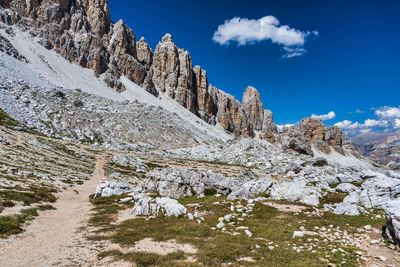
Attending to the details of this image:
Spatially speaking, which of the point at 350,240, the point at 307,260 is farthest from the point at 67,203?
the point at 350,240

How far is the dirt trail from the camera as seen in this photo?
13055 millimetres

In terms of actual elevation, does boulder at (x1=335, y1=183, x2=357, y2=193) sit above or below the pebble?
above

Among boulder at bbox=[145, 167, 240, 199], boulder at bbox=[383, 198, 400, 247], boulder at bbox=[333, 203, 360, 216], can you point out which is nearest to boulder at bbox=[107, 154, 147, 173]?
boulder at bbox=[145, 167, 240, 199]

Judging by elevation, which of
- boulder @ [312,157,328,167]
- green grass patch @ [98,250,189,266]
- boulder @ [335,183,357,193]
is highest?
boulder @ [312,157,328,167]

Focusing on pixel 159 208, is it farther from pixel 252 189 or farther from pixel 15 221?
pixel 252 189

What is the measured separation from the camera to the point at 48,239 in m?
16.3

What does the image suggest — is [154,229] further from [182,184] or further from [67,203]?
[67,203]

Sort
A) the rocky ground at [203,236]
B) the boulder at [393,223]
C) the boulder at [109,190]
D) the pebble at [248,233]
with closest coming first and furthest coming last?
the rocky ground at [203,236], the boulder at [393,223], the pebble at [248,233], the boulder at [109,190]

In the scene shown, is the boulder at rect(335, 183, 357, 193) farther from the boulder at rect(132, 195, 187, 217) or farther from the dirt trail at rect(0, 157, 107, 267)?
the dirt trail at rect(0, 157, 107, 267)

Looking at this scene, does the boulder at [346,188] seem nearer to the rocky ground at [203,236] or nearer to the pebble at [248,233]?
Result: the rocky ground at [203,236]

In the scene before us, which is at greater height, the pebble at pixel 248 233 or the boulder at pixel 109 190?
the boulder at pixel 109 190

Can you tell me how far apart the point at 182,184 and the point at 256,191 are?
11.7 m

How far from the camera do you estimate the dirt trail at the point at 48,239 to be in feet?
42.8

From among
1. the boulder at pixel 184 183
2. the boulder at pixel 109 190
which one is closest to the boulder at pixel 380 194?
the boulder at pixel 184 183
